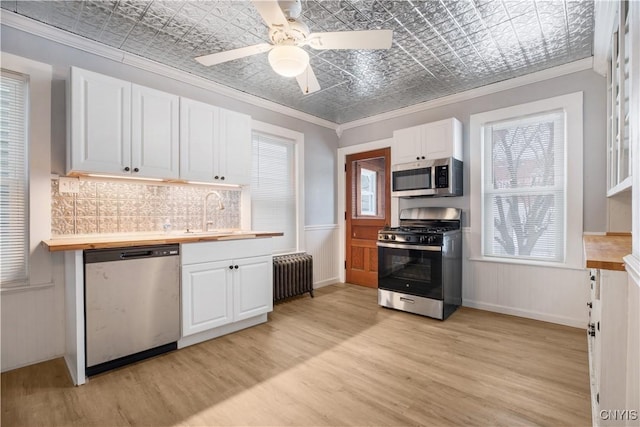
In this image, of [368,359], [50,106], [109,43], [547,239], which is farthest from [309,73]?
[547,239]

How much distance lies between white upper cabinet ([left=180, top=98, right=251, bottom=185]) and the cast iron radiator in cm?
120

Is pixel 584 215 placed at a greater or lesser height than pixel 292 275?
greater

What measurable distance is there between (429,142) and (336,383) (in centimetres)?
288

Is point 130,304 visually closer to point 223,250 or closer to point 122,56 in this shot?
point 223,250

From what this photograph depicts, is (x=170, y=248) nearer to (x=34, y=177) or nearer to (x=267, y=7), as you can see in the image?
(x=34, y=177)

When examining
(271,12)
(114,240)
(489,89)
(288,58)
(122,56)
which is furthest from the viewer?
(489,89)

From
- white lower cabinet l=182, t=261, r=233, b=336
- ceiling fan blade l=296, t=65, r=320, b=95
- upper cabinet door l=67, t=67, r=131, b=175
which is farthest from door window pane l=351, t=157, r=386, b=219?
upper cabinet door l=67, t=67, r=131, b=175

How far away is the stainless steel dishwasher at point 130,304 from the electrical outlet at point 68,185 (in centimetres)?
80

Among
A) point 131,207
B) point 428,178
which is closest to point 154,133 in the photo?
point 131,207

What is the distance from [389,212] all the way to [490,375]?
104 inches

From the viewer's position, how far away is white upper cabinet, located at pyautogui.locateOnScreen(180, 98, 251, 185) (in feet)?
9.49

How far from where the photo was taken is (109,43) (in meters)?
2.65

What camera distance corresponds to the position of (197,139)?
9.73 feet

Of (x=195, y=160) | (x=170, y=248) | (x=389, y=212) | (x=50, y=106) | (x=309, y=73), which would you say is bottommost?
(x=170, y=248)
